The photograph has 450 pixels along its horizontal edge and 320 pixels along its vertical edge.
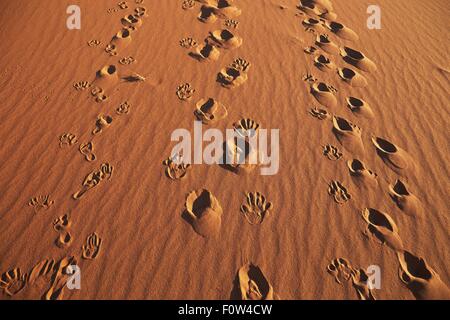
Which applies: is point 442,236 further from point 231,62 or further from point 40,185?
point 40,185

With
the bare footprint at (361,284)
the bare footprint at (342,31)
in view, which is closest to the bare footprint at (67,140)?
the bare footprint at (361,284)

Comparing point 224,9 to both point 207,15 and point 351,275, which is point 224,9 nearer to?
point 207,15

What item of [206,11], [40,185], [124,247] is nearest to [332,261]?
[124,247]

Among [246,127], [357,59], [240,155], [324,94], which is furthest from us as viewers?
[357,59]

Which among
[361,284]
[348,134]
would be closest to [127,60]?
[348,134]

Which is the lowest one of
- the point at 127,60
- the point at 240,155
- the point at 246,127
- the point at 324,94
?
the point at 127,60

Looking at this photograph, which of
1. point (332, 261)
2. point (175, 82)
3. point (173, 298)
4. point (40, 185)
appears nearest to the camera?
point (173, 298)
